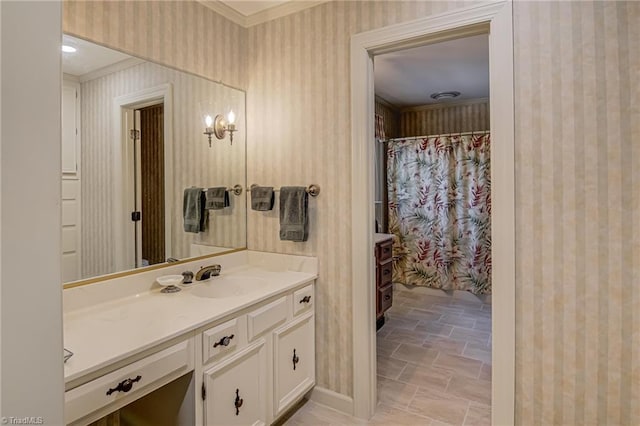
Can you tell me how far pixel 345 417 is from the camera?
2.06 meters

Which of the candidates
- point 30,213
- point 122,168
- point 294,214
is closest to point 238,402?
point 294,214

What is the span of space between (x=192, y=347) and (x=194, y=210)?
1035 millimetres

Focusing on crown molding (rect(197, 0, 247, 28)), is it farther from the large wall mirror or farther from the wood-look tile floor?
the wood-look tile floor

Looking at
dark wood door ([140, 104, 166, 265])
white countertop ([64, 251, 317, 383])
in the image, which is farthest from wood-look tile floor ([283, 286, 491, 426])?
dark wood door ([140, 104, 166, 265])

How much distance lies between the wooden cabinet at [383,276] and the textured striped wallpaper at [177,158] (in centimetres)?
134

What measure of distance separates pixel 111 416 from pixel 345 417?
1.25 m

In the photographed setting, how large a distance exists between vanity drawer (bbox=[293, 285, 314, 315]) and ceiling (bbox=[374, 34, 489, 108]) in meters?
2.15

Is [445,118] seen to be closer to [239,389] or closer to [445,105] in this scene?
[445,105]

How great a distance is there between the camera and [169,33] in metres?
1.96

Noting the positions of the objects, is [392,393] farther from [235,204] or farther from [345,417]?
[235,204]

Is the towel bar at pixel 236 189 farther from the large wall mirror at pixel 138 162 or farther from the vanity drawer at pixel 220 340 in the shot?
the vanity drawer at pixel 220 340

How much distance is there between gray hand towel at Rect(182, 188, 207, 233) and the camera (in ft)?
7.06

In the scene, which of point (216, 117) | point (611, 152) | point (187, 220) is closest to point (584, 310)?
point (611, 152)

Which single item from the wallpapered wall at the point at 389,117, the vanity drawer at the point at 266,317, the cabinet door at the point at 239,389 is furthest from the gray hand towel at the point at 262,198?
the wallpapered wall at the point at 389,117
